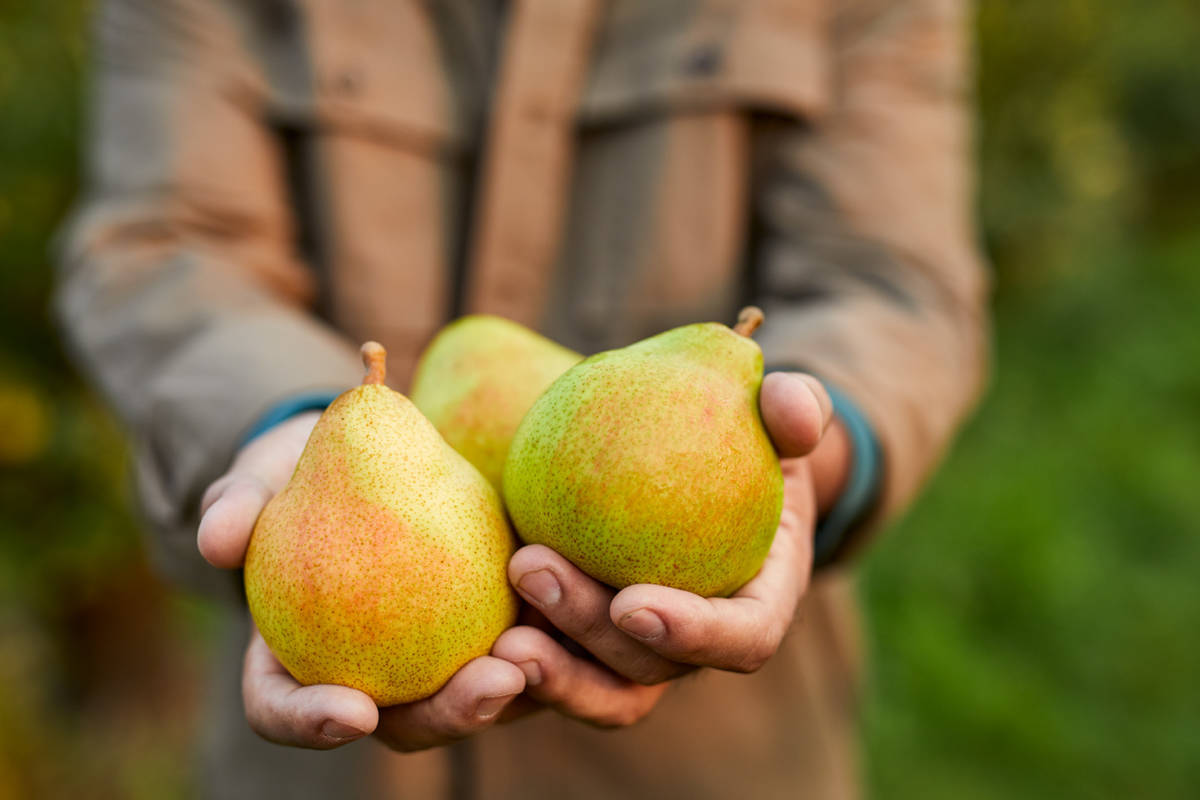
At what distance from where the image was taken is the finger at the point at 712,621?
1.22m

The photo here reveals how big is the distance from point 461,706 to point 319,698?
0.19 meters

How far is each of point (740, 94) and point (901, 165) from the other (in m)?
0.43

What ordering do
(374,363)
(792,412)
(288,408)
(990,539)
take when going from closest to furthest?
(792,412)
(374,363)
(288,408)
(990,539)

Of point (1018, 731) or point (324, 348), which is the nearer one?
point (324, 348)

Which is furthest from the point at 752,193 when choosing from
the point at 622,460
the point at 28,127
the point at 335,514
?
the point at 28,127

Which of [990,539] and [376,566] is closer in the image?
[376,566]

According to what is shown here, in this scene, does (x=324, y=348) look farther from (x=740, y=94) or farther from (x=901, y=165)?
(x=901, y=165)

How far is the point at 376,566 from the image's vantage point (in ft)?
4.17

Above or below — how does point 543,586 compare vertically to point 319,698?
above

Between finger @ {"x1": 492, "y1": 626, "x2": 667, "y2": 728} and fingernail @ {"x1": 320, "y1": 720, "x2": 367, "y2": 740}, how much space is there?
0.73 feet

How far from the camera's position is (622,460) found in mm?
1289

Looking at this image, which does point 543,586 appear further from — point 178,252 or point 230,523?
point 178,252

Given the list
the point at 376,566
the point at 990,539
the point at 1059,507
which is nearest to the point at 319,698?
the point at 376,566

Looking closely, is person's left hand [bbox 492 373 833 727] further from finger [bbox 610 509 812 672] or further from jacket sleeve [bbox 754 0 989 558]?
jacket sleeve [bbox 754 0 989 558]
